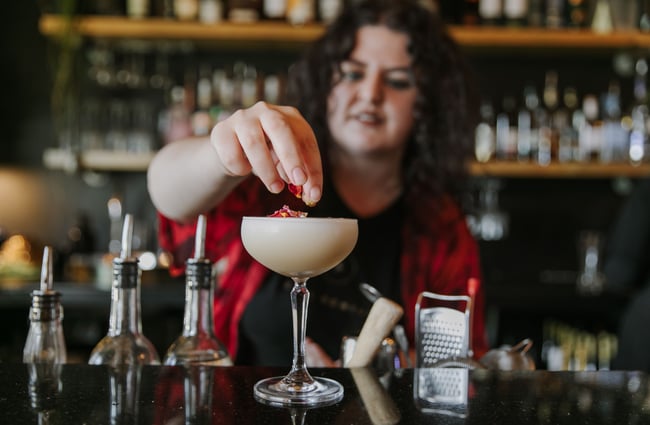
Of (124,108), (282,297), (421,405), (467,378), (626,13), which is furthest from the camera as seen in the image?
(124,108)

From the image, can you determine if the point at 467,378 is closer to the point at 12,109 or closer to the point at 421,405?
the point at 421,405

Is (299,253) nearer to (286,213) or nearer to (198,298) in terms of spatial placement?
(286,213)

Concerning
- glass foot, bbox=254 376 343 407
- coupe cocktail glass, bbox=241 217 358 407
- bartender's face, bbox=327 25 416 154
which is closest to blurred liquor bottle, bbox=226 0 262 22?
bartender's face, bbox=327 25 416 154

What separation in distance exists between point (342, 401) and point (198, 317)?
264 millimetres

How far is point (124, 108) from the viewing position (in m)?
3.25

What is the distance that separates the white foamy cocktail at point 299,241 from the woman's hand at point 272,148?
0.04 meters

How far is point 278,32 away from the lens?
2904 mm

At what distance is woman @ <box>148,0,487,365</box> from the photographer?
3.97 feet

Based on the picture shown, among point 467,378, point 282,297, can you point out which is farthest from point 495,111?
point 467,378

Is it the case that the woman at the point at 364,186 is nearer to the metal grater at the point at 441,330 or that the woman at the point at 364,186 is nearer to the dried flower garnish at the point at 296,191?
the metal grater at the point at 441,330

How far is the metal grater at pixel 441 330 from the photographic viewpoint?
861 mm

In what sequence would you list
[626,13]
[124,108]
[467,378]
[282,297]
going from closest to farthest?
[467,378] < [282,297] < [626,13] < [124,108]

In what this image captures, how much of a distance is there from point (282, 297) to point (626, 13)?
7.78ft

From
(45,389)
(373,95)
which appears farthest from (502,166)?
(45,389)
